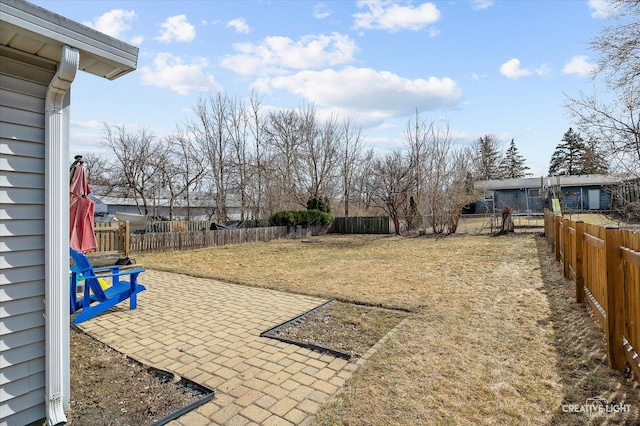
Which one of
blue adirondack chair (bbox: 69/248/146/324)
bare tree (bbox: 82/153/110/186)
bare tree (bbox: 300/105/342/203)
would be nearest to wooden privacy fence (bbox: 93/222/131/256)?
blue adirondack chair (bbox: 69/248/146/324)

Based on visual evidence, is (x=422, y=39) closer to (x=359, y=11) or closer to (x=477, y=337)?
(x=359, y=11)

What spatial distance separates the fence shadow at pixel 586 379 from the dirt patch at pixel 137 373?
170 centimetres

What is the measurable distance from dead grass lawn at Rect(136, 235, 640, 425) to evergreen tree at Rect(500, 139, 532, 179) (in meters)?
45.0

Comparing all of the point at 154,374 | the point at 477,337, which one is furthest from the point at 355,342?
the point at 154,374

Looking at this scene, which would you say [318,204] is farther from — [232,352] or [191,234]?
[232,352]

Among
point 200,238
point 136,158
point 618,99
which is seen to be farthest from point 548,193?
point 136,158

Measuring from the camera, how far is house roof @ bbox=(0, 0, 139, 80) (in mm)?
1825

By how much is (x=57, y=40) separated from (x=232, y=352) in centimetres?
295

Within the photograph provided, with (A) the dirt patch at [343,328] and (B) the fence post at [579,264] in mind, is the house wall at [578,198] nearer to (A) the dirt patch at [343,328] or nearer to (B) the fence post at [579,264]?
(B) the fence post at [579,264]

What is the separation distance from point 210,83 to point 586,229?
22.1 meters

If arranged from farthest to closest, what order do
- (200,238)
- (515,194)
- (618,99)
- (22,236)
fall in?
(515,194), (200,238), (618,99), (22,236)

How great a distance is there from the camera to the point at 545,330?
389cm

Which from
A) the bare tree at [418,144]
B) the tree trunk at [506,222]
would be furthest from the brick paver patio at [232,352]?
the bare tree at [418,144]

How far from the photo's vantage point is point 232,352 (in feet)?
11.3
